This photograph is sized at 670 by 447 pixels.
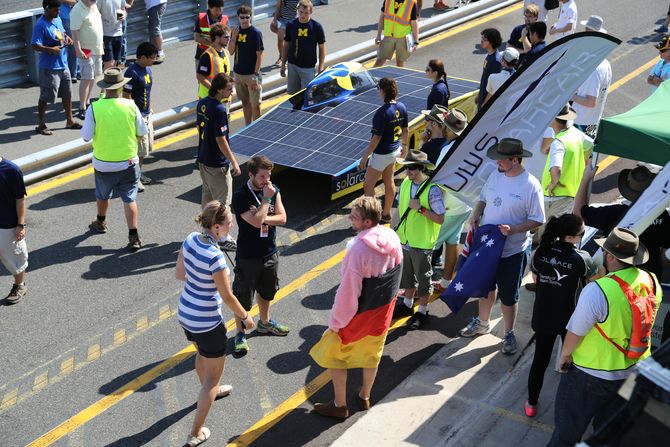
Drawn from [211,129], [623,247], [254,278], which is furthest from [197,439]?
[211,129]

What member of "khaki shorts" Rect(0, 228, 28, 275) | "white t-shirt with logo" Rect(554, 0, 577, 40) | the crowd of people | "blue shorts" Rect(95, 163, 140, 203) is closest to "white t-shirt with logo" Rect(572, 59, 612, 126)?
the crowd of people

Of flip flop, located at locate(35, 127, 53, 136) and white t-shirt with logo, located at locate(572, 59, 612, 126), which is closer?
white t-shirt with logo, located at locate(572, 59, 612, 126)

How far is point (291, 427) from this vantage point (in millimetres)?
7375

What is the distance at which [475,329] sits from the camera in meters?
8.65

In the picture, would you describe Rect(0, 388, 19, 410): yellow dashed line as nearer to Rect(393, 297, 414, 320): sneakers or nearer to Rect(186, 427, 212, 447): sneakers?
Rect(186, 427, 212, 447): sneakers

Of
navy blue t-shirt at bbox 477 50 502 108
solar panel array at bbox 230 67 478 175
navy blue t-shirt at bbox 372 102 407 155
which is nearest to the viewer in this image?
navy blue t-shirt at bbox 372 102 407 155

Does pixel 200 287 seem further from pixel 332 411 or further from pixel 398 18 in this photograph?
pixel 398 18

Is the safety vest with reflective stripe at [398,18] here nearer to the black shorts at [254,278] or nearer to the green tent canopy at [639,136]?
the green tent canopy at [639,136]

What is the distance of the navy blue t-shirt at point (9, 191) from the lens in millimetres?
A: 8633

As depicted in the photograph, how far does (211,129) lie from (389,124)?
6.77 ft

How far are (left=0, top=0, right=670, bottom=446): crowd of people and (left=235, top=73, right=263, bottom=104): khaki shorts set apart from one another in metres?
0.27

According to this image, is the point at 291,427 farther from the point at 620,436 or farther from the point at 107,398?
the point at 620,436

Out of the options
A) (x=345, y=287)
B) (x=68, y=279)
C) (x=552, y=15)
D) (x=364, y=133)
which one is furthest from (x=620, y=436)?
Answer: (x=552, y=15)

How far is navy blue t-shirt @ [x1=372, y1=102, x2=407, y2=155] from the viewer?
34.0ft
